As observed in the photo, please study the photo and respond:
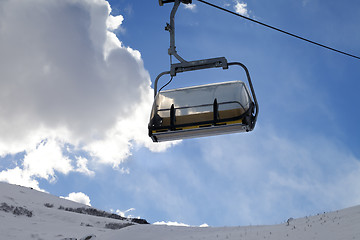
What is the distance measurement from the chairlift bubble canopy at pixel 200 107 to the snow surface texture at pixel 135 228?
8335 mm

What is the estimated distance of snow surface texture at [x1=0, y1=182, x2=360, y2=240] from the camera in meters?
14.0

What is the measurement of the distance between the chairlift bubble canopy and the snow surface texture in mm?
8335

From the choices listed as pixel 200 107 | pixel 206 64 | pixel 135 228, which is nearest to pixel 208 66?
pixel 206 64

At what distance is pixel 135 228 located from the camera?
19.3 m

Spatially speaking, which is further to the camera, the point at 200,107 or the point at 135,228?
the point at 135,228

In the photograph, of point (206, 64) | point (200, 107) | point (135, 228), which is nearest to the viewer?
point (206, 64)

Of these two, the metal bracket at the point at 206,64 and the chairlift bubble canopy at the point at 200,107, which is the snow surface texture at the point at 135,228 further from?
the metal bracket at the point at 206,64

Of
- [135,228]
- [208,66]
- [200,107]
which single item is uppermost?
[135,228]

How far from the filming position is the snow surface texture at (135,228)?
1402 cm

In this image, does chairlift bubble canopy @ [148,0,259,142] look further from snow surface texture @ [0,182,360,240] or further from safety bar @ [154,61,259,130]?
snow surface texture @ [0,182,360,240]

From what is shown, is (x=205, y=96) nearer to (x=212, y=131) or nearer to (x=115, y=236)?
(x=212, y=131)

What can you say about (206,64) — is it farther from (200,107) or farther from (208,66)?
(200,107)

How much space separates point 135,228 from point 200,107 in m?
14.2

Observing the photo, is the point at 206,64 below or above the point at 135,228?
below
